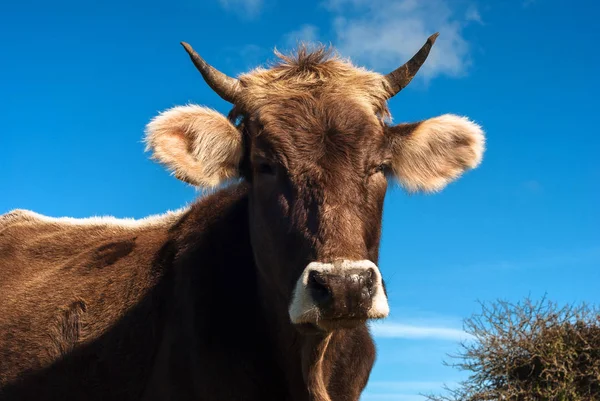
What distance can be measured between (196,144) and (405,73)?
2286 millimetres

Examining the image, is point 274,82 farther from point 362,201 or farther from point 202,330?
point 202,330

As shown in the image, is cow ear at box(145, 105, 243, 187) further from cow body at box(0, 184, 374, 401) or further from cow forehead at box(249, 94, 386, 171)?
cow body at box(0, 184, 374, 401)

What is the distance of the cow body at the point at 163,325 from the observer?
626cm

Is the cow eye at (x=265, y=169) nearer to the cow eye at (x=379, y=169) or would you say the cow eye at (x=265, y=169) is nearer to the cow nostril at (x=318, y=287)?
the cow eye at (x=379, y=169)

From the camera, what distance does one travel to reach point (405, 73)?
7266 mm

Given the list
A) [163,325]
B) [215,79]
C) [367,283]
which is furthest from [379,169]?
[163,325]

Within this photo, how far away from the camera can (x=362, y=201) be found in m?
5.80

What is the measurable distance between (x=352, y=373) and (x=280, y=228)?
1.76 m

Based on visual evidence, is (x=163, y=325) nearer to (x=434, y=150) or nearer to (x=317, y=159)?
(x=317, y=159)

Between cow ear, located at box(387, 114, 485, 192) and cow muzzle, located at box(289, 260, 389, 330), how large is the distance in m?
2.16

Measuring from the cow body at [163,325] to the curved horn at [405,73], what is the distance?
6.14 ft

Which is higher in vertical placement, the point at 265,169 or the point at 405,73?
the point at 405,73

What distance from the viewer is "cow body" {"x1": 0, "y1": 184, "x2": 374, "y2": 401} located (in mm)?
6262

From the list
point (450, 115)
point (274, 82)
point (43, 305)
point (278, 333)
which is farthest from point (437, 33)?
point (43, 305)
